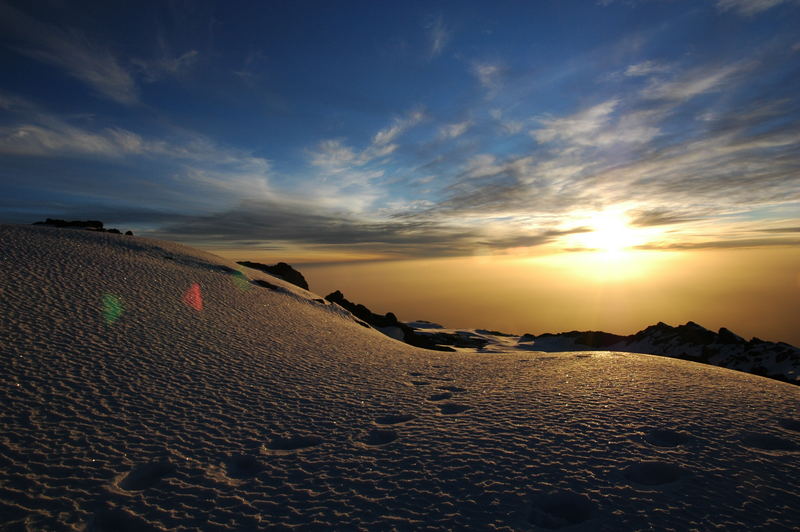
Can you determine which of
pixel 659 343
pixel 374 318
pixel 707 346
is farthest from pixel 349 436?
pixel 659 343

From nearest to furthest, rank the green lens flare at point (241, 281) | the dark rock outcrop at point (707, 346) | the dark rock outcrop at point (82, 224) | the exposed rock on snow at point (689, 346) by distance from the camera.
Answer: the green lens flare at point (241, 281)
the dark rock outcrop at point (82, 224)
the dark rock outcrop at point (707, 346)
the exposed rock on snow at point (689, 346)

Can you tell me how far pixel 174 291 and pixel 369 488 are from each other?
38.9 feet

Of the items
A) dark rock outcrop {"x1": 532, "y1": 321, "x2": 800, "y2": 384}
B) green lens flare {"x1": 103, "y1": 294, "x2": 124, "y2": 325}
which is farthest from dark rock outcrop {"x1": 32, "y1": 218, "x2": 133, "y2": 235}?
dark rock outcrop {"x1": 532, "y1": 321, "x2": 800, "y2": 384}

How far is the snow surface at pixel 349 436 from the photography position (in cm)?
414

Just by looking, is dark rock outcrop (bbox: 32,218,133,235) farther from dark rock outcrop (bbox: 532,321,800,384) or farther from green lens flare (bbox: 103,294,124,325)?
dark rock outcrop (bbox: 532,321,800,384)

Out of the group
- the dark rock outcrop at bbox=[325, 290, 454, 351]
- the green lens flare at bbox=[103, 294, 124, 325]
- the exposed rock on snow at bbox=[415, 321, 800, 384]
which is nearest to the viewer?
the green lens flare at bbox=[103, 294, 124, 325]

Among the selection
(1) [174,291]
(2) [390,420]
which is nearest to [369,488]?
(2) [390,420]

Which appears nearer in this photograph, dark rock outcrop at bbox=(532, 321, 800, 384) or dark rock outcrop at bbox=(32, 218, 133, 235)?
dark rock outcrop at bbox=(32, 218, 133, 235)

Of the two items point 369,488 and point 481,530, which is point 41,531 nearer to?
point 369,488

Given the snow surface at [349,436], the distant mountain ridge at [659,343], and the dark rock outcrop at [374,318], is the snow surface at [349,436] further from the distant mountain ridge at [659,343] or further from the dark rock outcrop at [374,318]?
the dark rock outcrop at [374,318]

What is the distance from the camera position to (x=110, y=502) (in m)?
4.26

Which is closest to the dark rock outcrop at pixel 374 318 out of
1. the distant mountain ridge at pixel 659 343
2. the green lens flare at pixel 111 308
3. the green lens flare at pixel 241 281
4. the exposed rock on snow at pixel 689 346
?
the distant mountain ridge at pixel 659 343

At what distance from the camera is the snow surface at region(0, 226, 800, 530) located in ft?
13.6

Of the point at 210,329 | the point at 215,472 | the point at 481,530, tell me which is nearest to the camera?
the point at 481,530
